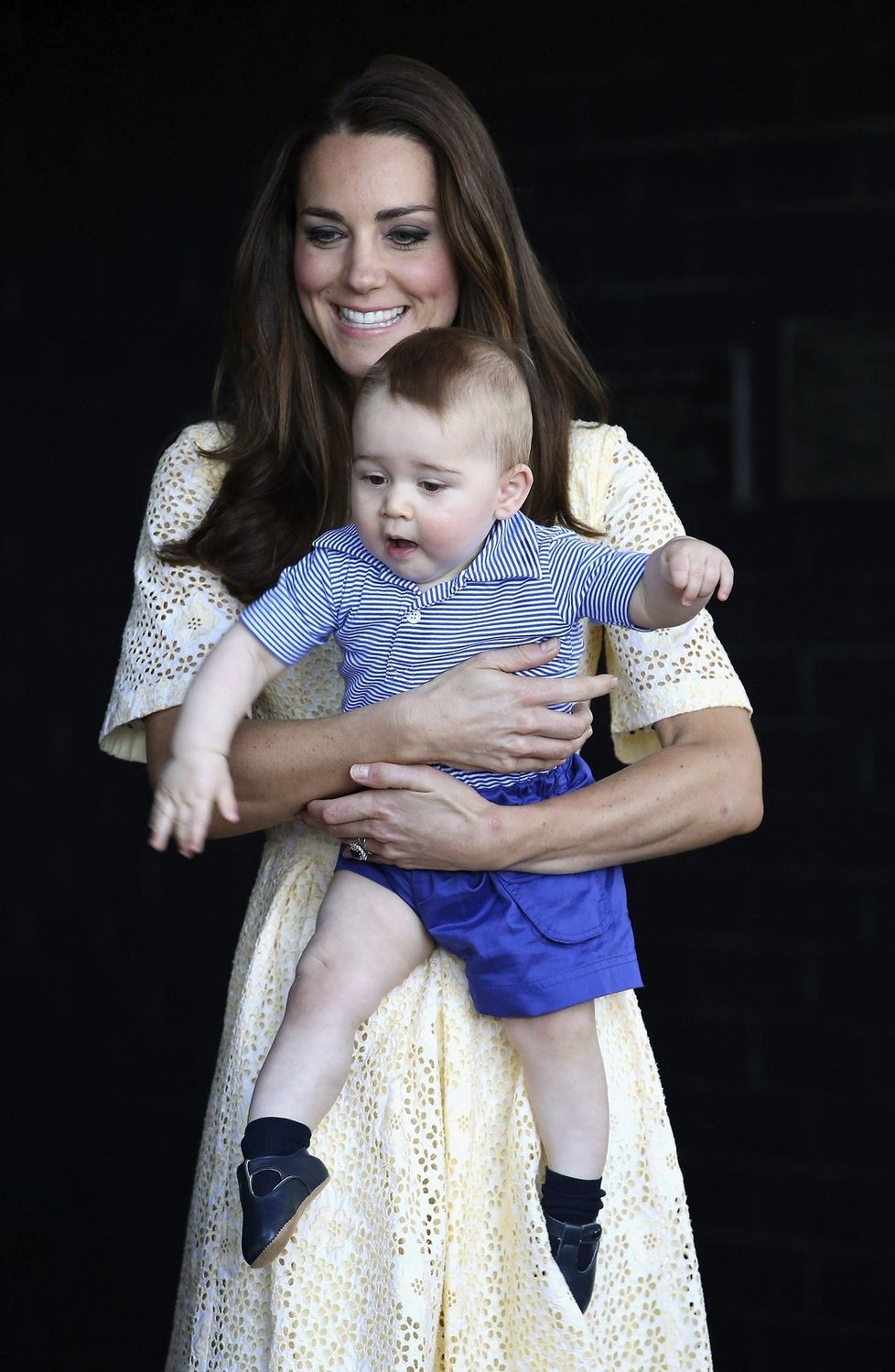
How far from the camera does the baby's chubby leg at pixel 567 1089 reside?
204cm

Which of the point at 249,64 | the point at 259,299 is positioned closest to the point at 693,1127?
the point at 259,299

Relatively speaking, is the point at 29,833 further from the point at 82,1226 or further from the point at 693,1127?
the point at 693,1127

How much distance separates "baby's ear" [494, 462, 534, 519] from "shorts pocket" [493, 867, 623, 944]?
0.44 meters

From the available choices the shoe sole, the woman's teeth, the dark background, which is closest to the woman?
the woman's teeth

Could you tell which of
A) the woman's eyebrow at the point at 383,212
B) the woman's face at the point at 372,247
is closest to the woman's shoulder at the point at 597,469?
the woman's face at the point at 372,247

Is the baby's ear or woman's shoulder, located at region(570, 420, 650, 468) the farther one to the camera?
woman's shoulder, located at region(570, 420, 650, 468)

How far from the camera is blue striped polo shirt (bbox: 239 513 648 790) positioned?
1.99 m

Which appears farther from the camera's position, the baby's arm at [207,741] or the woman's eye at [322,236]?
the woman's eye at [322,236]

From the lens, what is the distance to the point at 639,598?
195cm

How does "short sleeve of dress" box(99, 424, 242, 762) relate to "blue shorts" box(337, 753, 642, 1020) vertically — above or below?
above

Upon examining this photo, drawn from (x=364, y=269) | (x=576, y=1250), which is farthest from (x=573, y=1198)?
(x=364, y=269)

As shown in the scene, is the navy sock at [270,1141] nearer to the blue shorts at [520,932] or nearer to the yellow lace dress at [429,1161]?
the yellow lace dress at [429,1161]

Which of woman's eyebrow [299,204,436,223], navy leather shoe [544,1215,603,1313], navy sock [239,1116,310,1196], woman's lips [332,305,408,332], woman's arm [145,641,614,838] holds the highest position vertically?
woman's eyebrow [299,204,436,223]

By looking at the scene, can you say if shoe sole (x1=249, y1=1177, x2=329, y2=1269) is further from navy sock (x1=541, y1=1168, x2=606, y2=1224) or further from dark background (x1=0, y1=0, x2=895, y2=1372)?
dark background (x1=0, y1=0, x2=895, y2=1372)
